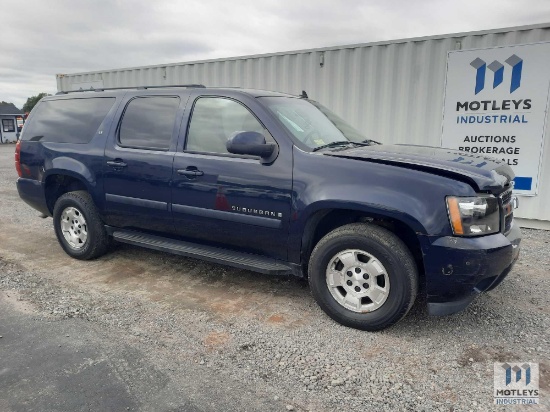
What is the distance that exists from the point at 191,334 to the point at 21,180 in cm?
347

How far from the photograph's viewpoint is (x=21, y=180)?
17.2ft

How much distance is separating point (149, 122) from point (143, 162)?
1.45 ft

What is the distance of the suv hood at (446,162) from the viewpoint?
3.02 m

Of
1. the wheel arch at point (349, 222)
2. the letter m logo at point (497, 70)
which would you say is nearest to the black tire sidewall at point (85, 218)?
the wheel arch at point (349, 222)

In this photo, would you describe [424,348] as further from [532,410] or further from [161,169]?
[161,169]

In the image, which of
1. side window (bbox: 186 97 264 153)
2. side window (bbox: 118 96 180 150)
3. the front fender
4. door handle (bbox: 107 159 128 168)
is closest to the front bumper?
the front fender

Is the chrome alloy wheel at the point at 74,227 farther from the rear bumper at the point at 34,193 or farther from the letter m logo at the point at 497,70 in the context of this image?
the letter m logo at the point at 497,70

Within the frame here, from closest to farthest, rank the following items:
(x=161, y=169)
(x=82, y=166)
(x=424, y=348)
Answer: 1. (x=424, y=348)
2. (x=161, y=169)
3. (x=82, y=166)

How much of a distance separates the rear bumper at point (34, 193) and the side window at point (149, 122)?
4.67 ft

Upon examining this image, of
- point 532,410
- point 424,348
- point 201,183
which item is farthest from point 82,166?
point 532,410

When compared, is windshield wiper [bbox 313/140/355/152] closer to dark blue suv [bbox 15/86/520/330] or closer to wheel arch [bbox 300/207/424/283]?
dark blue suv [bbox 15/86/520/330]

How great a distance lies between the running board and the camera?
3.61 meters

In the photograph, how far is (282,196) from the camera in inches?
136

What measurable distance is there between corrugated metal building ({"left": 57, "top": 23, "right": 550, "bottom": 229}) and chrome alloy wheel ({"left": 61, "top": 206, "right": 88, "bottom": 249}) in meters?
4.99
